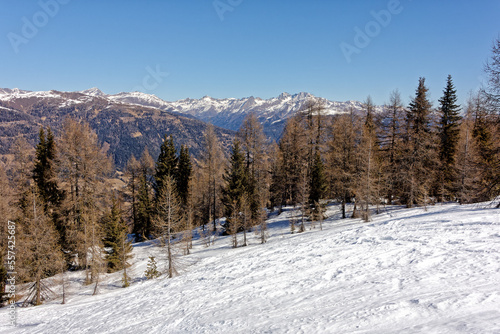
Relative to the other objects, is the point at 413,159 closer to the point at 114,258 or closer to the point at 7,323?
the point at 114,258

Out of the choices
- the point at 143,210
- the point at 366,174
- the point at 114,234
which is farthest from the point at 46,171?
the point at 366,174

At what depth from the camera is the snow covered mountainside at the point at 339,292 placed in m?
6.79

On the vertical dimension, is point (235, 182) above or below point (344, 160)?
below

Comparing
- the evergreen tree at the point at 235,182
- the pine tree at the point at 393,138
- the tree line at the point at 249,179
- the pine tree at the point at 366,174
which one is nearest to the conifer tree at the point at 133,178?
the tree line at the point at 249,179

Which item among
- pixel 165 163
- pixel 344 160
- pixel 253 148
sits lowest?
pixel 344 160

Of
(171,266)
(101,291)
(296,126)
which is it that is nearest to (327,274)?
(171,266)

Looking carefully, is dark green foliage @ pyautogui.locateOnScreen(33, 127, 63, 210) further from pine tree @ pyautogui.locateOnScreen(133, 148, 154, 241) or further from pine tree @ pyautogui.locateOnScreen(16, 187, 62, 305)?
pine tree @ pyautogui.locateOnScreen(133, 148, 154, 241)

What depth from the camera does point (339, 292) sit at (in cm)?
903

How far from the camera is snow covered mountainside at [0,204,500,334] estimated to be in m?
6.79

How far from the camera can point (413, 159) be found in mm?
27469

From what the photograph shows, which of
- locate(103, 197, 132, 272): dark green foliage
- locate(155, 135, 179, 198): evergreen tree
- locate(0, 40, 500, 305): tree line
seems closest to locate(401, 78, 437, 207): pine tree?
locate(0, 40, 500, 305): tree line

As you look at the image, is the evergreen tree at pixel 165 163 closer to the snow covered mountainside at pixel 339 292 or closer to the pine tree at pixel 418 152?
the snow covered mountainside at pixel 339 292

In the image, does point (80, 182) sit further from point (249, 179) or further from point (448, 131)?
point (448, 131)

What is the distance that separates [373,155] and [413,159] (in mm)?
Answer: 4282
